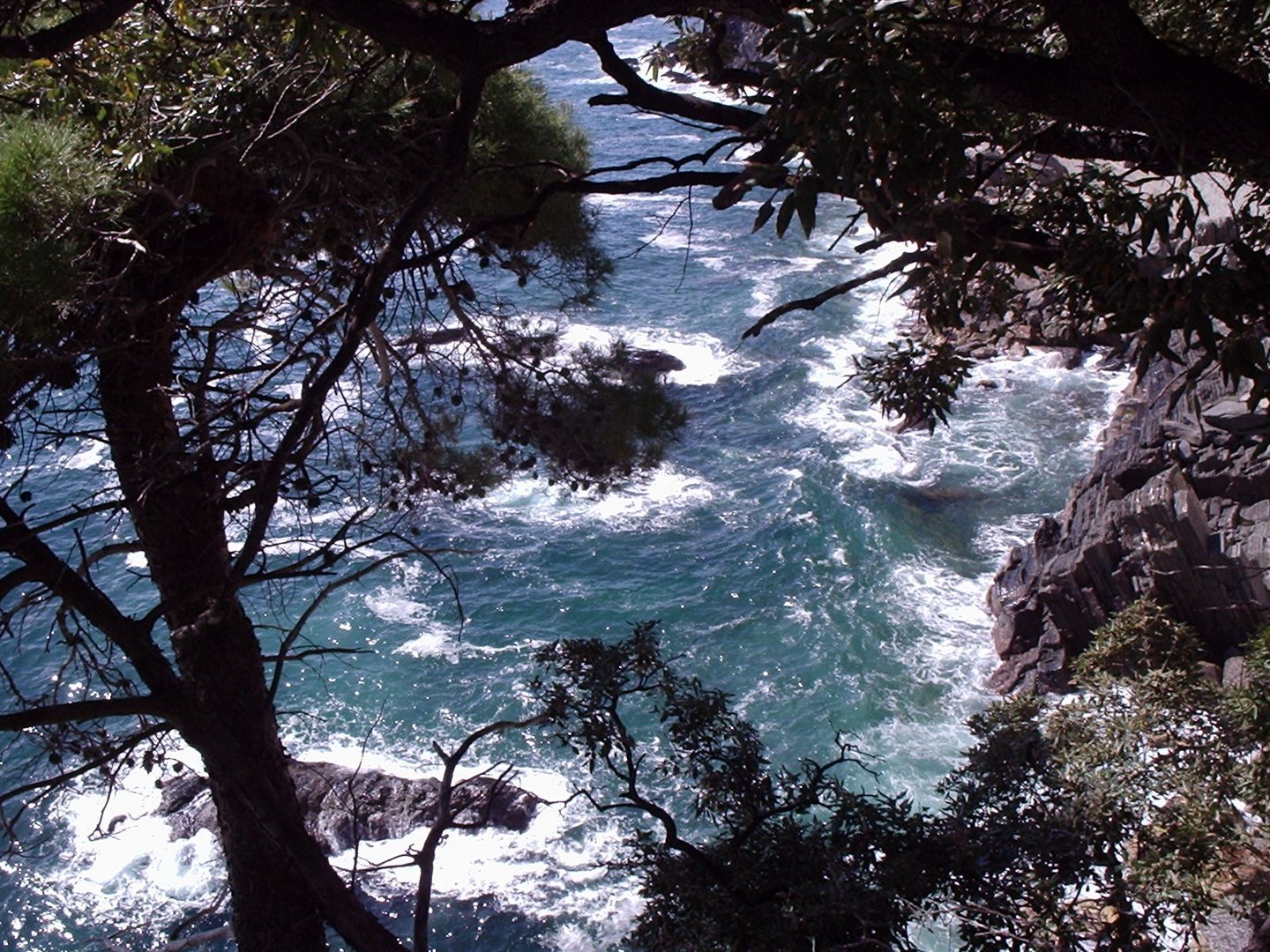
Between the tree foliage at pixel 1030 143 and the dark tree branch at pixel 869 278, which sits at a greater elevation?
the tree foliage at pixel 1030 143

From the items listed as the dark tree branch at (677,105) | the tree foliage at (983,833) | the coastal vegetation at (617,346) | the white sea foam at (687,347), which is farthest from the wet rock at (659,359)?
the dark tree branch at (677,105)

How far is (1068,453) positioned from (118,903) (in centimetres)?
1074

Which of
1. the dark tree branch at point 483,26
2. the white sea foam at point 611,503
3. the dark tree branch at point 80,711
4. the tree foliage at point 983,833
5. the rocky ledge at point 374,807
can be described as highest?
the dark tree branch at point 483,26

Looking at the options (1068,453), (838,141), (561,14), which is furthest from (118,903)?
(1068,453)

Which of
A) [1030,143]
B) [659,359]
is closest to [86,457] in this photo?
[659,359]

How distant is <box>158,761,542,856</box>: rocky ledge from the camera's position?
9.51 metres

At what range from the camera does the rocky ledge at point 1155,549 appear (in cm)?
923

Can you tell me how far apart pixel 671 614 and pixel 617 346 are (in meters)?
6.70

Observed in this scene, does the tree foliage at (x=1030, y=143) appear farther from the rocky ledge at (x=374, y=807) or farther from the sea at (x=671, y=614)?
the rocky ledge at (x=374, y=807)

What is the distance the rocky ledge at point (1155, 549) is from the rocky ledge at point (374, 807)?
438 cm

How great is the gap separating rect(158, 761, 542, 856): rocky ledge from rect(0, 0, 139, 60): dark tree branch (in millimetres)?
7038

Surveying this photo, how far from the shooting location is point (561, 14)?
3074mm

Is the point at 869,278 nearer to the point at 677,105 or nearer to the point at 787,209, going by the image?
the point at 677,105

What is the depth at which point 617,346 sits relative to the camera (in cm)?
534
